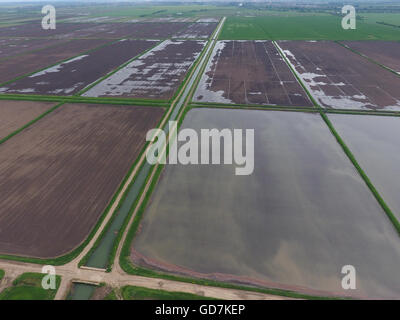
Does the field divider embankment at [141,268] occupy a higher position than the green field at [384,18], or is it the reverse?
the green field at [384,18]

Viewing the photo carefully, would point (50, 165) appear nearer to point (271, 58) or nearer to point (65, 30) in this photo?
point (271, 58)

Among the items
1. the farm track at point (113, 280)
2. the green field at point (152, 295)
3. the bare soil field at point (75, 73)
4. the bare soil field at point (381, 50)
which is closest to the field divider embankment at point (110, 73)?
the bare soil field at point (75, 73)

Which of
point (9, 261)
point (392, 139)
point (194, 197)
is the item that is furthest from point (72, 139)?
point (392, 139)

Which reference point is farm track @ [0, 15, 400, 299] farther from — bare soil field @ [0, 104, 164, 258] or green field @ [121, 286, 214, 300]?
bare soil field @ [0, 104, 164, 258]

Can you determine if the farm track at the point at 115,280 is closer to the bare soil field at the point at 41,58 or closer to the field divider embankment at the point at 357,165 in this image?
the field divider embankment at the point at 357,165

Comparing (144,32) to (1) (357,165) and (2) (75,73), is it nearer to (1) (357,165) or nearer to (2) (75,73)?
(2) (75,73)

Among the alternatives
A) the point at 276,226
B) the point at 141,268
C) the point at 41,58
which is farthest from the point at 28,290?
the point at 41,58
